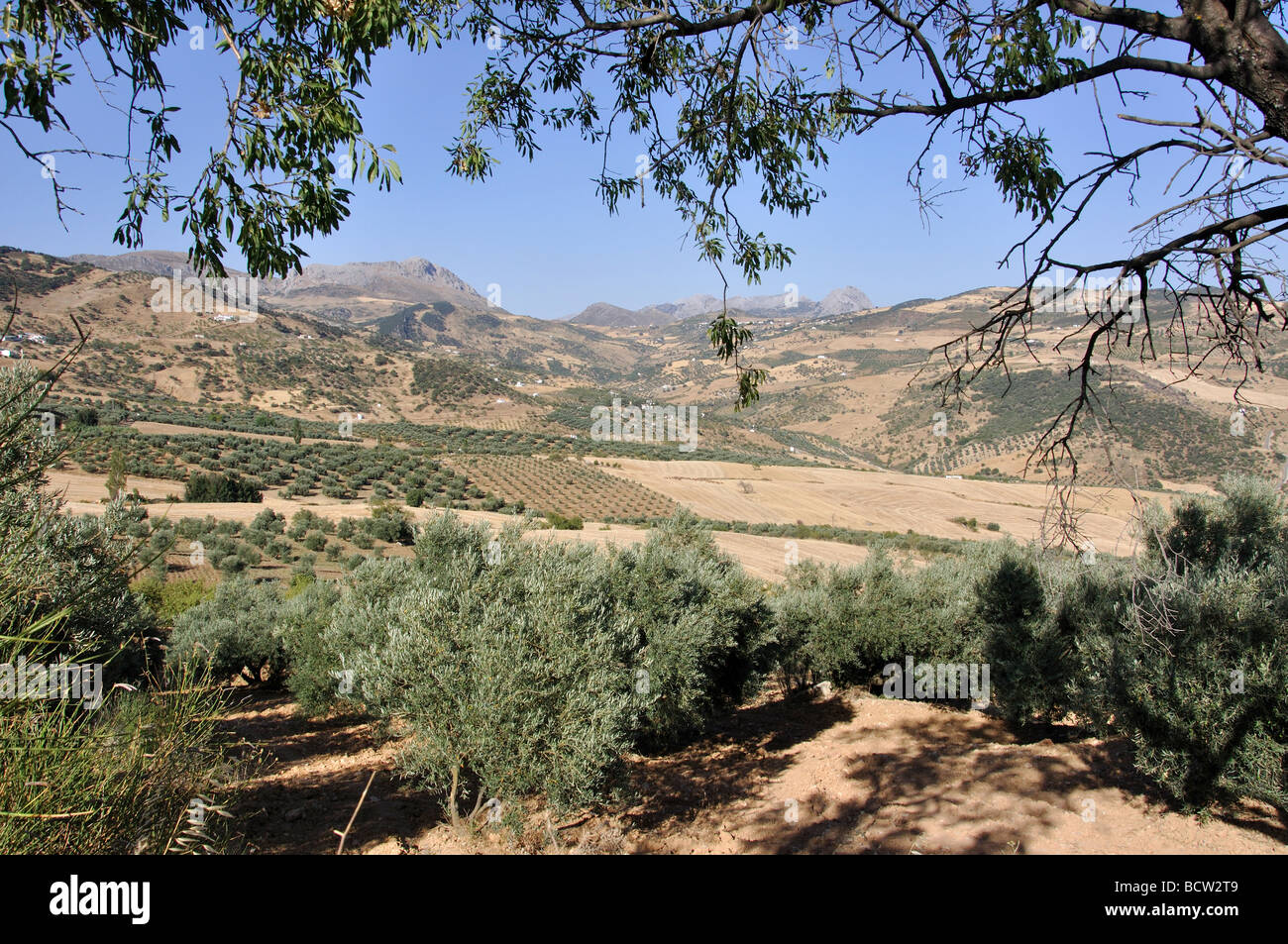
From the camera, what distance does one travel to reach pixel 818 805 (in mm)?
7609

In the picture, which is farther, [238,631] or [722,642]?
[238,631]

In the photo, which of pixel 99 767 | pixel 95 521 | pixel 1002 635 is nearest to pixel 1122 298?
pixel 99 767

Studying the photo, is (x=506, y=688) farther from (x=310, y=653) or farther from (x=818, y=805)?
(x=310, y=653)

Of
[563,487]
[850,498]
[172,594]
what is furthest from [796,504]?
[172,594]

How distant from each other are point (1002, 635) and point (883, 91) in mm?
8865

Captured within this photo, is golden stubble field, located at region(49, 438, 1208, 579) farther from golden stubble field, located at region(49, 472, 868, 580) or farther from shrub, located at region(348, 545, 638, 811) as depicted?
shrub, located at region(348, 545, 638, 811)

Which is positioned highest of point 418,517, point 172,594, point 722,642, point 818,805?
point 418,517

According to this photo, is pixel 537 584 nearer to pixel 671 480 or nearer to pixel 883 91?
pixel 883 91

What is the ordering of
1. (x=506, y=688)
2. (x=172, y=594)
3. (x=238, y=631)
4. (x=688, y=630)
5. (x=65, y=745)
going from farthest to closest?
(x=172, y=594) < (x=238, y=631) < (x=688, y=630) < (x=506, y=688) < (x=65, y=745)

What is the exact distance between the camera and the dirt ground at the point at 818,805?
5.94 metres

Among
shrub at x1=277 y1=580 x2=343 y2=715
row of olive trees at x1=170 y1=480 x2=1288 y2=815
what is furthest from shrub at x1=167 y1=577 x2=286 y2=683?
shrub at x1=277 y1=580 x2=343 y2=715

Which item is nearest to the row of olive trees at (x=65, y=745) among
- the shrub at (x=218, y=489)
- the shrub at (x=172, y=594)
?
the shrub at (x=172, y=594)

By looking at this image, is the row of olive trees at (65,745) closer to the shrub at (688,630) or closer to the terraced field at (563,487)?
the shrub at (688,630)

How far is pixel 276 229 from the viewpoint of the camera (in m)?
3.27
